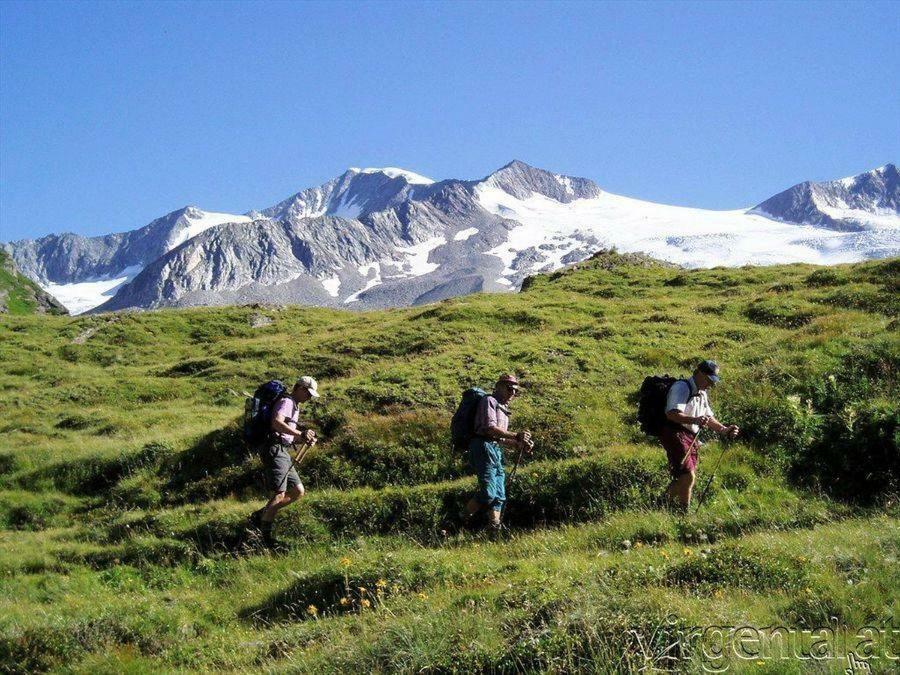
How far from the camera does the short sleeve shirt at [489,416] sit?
11234 mm

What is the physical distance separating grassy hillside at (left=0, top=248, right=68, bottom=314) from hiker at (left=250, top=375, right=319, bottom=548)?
3478 inches

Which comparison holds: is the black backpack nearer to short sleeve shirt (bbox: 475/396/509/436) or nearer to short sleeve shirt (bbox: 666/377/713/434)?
short sleeve shirt (bbox: 666/377/713/434)

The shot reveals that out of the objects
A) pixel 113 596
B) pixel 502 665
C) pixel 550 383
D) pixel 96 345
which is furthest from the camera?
pixel 96 345

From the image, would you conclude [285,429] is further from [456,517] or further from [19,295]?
[19,295]

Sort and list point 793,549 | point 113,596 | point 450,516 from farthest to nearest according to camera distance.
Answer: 1. point 450,516
2. point 113,596
3. point 793,549

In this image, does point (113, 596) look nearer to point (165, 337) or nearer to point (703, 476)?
point (703, 476)

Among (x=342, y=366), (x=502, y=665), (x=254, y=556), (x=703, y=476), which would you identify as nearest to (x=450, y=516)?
(x=254, y=556)

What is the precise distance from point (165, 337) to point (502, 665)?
137ft

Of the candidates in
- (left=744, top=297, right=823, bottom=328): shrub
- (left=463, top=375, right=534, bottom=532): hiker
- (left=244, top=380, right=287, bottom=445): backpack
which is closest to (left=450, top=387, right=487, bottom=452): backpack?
(left=463, top=375, right=534, bottom=532): hiker

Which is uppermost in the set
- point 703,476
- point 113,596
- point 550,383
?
point 550,383

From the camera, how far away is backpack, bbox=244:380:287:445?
39.9 feet

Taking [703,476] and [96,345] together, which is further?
[96,345]

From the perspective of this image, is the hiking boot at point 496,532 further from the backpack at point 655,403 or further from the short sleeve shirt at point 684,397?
the short sleeve shirt at point 684,397

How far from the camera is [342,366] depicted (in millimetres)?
27141
